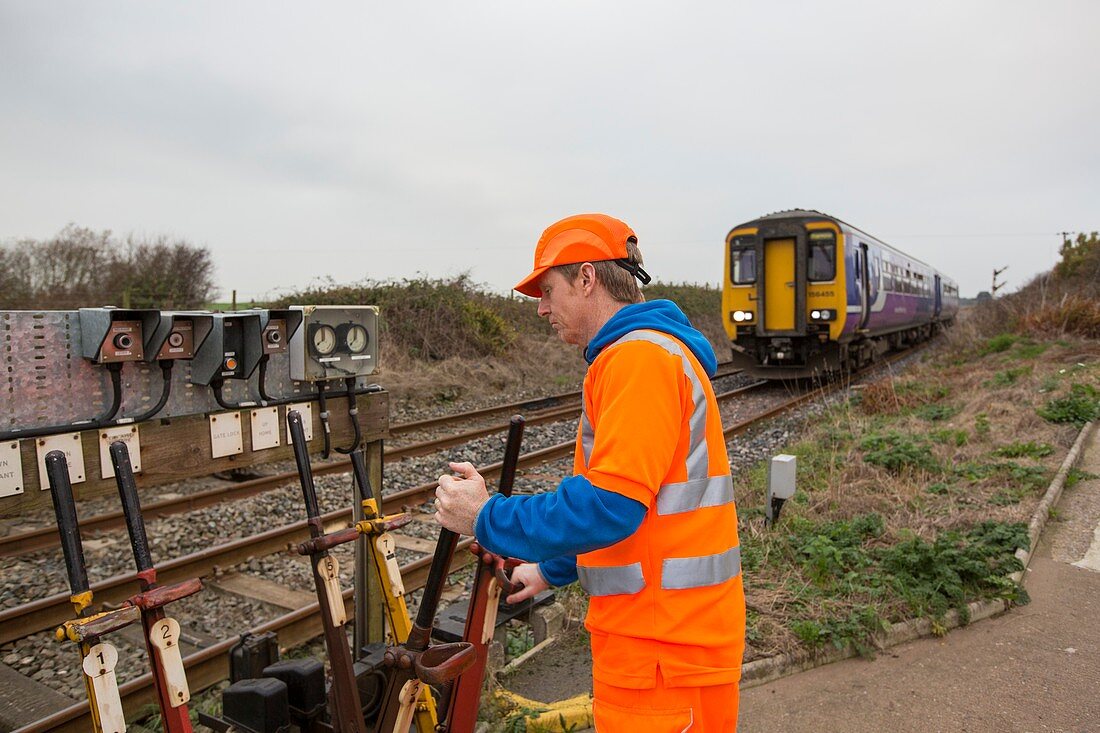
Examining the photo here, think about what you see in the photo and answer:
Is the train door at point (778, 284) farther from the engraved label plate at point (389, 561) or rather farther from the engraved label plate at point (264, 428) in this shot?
the engraved label plate at point (389, 561)

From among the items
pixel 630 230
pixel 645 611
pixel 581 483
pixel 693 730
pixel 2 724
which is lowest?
pixel 2 724

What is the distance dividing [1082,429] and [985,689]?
7.21 m

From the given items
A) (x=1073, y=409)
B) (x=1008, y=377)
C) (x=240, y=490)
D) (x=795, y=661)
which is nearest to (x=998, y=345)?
(x=1008, y=377)

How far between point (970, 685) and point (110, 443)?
4.21m

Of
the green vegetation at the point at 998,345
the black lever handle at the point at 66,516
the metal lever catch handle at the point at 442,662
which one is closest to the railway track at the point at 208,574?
the black lever handle at the point at 66,516

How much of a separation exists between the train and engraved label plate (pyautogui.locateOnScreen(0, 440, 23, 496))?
47.0 ft

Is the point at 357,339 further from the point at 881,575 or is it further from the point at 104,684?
the point at 881,575

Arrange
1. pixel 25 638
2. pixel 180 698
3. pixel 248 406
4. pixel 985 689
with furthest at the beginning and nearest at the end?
pixel 25 638
pixel 985 689
pixel 248 406
pixel 180 698

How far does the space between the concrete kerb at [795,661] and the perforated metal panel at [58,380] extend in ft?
6.76

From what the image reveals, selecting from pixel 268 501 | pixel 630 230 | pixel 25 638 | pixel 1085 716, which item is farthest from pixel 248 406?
pixel 268 501

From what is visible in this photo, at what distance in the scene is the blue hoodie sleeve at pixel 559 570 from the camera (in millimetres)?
2479

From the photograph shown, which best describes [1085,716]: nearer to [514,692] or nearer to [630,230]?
[514,692]

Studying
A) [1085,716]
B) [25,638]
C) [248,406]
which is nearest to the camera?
[248,406]

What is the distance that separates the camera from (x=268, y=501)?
305 inches
